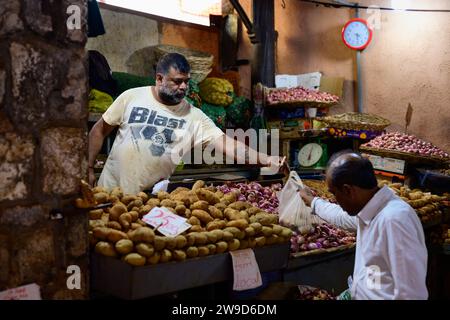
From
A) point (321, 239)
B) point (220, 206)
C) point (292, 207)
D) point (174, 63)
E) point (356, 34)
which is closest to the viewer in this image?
point (220, 206)

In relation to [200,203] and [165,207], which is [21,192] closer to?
[165,207]

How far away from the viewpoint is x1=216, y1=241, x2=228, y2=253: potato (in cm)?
266

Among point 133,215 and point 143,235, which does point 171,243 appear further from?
point 133,215

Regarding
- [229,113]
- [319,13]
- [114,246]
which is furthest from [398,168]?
[114,246]

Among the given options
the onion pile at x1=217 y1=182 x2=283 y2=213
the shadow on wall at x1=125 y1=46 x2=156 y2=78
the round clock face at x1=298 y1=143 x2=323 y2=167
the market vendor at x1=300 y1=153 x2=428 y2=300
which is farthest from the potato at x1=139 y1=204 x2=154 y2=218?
the round clock face at x1=298 y1=143 x2=323 y2=167

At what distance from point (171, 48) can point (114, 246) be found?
4.95 metres

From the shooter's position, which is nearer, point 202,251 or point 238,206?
point 202,251

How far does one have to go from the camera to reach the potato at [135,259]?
2.30 m

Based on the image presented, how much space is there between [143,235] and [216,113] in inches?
191

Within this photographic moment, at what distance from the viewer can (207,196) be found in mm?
3186

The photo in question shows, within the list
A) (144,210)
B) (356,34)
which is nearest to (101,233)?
(144,210)

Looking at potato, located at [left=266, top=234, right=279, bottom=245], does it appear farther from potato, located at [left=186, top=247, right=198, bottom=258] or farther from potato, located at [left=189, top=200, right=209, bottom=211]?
potato, located at [left=186, top=247, right=198, bottom=258]

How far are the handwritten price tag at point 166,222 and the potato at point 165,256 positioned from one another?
0.44 feet

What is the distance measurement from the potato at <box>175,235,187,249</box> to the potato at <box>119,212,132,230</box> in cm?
29
